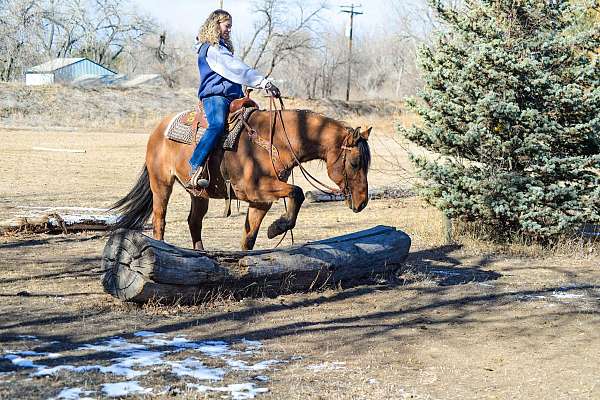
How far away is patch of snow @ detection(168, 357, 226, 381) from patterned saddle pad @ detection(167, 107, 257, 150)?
3417 millimetres

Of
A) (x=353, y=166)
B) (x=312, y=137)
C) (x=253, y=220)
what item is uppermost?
(x=312, y=137)

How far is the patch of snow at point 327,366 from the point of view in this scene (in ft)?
19.9

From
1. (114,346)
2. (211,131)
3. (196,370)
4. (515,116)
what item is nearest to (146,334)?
(114,346)

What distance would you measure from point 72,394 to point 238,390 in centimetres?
109

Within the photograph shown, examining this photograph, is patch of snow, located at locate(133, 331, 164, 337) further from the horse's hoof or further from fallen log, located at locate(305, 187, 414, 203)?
fallen log, located at locate(305, 187, 414, 203)

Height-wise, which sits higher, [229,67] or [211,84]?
[229,67]

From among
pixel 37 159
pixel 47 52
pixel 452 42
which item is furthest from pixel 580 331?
pixel 47 52

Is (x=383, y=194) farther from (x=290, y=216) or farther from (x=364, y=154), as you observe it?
(x=290, y=216)

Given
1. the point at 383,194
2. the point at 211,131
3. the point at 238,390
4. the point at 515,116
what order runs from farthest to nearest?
the point at 383,194 < the point at 515,116 < the point at 211,131 < the point at 238,390

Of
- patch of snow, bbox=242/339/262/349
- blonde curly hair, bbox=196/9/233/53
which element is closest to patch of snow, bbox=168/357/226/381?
patch of snow, bbox=242/339/262/349

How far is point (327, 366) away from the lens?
242 inches

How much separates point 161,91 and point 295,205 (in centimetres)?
5586

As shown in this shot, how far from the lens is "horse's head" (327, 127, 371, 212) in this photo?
8617mm

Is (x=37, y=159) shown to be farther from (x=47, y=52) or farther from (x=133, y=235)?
(x=47, y=52)
